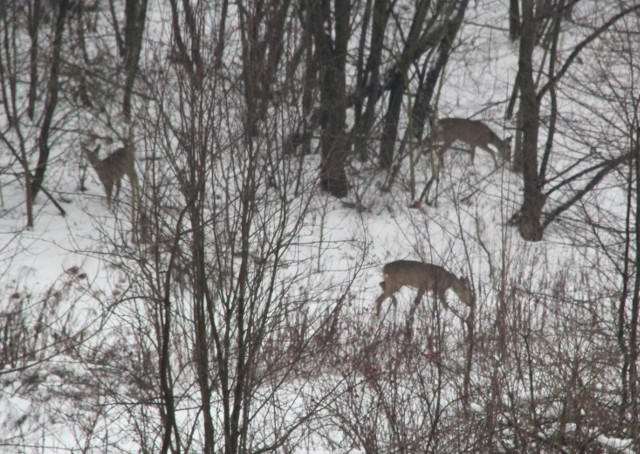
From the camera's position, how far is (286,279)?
22.0ft

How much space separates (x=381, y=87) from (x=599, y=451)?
39.7 ft

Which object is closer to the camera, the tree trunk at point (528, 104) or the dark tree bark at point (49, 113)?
the dark tree bark at point (49, 113)

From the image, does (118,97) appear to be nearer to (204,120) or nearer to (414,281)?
(414,281)

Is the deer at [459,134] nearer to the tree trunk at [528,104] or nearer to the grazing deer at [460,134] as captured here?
the grazing deer at [460,134]

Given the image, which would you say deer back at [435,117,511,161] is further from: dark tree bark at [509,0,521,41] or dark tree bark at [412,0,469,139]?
dark tree bark at [509,0,521,41]

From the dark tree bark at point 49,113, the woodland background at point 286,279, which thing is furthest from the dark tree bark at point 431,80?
the dark tree bark at point 49,113

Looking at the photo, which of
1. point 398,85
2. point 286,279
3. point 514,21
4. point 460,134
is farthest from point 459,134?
point 286,279

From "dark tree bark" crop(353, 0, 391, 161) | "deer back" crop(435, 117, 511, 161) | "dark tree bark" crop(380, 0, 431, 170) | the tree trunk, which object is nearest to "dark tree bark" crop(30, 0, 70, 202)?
"dark tree bark" crop(353, 0, 391, 161)

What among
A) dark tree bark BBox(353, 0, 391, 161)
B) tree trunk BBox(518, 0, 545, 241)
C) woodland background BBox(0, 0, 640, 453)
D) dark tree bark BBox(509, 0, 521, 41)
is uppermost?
dark tree bark BBox(509, 0, 521, 41)

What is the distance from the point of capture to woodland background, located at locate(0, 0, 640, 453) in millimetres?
5926

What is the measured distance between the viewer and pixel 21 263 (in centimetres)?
1298

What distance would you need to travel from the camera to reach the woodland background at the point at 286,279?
5926 millimetres

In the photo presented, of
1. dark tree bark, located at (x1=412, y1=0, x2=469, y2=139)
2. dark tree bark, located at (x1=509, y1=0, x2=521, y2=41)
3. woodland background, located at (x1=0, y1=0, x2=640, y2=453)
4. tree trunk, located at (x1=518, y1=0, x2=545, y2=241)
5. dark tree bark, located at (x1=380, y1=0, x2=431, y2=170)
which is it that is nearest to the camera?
woodland background, located at (x1=0, y1=0, x2=640, y2=453)

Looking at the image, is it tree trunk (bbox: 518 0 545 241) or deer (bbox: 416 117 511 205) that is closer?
tree trunk (bbox: 518 0 545 241)
